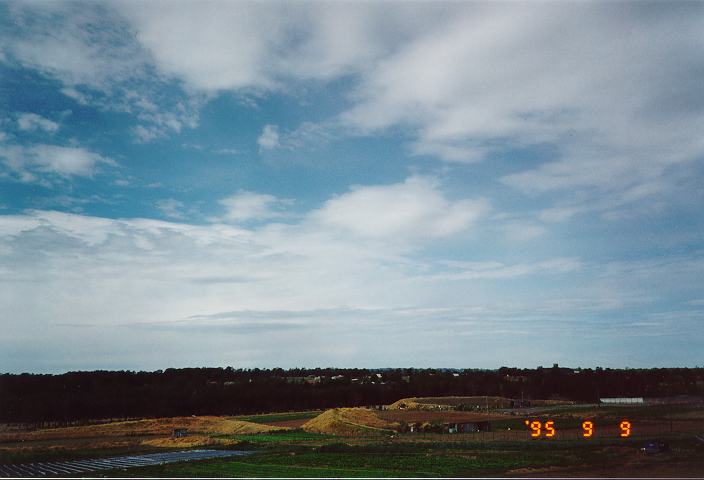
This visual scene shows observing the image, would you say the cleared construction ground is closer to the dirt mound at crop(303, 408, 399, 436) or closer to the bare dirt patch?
the dirt mound at crop(303, 408, 399, 436)

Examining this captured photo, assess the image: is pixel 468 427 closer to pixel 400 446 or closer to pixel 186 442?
pixel 400 446

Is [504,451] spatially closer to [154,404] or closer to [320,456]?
[320,456]

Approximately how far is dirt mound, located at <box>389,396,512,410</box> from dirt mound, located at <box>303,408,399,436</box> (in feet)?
107

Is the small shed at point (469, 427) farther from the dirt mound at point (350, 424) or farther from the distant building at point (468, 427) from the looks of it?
the dirt mound at point (350, 424)

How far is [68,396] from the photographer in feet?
596

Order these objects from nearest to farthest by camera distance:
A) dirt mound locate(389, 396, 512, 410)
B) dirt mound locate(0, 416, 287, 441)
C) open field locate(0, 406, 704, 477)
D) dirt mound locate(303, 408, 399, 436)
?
open field locate(0, 406, 704, 477), dirt mound locate(303, 408, 399, 436), dirt mound locate(0, 416, 287, 441), dirt mound locate(389, 396, 512, 410)

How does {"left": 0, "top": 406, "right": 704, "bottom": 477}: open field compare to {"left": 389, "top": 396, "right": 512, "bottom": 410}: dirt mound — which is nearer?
{"left": 0, "top": 406, "right": 704, "bottom": 477}: open field

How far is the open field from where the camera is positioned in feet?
213

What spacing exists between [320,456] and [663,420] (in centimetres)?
6568

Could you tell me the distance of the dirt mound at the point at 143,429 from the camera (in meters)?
135

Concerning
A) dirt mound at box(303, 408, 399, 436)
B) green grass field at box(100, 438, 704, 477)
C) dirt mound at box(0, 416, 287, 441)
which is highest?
green grass field at box(100, 438, 704, 477)

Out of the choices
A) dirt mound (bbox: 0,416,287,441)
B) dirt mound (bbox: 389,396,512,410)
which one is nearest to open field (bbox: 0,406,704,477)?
dirt mound (bbox: 0,416,287,441)

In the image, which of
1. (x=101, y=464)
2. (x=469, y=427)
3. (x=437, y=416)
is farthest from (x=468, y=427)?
(x=101, y=464)

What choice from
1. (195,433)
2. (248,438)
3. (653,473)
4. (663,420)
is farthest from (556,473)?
(195,433)
